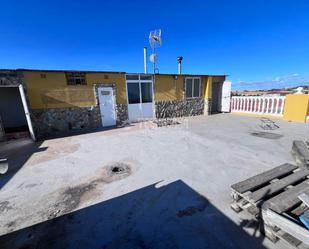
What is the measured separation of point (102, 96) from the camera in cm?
751

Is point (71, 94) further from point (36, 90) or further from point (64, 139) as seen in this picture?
point (64, 139)

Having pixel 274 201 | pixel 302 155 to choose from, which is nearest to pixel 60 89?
pixel 274 201

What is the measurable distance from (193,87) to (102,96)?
578 cm

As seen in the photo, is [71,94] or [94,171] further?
[71,94]

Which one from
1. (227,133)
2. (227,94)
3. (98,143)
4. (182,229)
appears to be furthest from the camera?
(227,94)

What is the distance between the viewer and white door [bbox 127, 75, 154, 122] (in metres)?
8.29

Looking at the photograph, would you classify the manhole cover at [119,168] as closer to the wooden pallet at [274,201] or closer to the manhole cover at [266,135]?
the wooden pallet at [274,201]

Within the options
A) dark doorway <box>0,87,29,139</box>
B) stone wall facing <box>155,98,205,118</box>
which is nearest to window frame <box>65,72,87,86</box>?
dark doorway <box>0,87,29,139</box>

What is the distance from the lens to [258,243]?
1607mm

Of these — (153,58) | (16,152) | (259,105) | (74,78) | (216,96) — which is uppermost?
(153,58)

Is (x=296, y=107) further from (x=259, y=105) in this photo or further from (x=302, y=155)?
(x=302, y=155)

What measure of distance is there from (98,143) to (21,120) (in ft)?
19.3

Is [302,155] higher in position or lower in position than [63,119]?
lower

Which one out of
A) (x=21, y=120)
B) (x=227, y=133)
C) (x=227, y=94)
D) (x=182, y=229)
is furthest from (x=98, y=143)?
(x=227, y=94)
